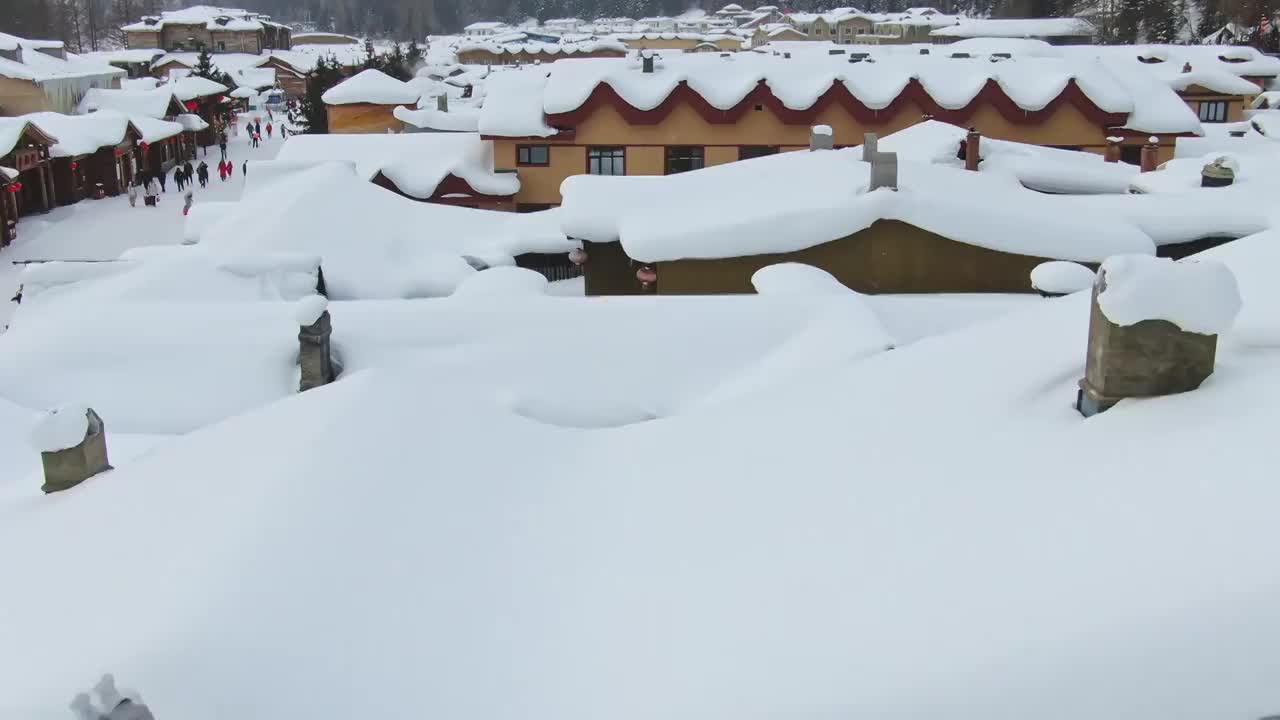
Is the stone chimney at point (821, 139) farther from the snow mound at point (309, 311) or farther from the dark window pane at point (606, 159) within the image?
the snow mound at point (309, 311)

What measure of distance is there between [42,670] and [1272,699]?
5.39 metres

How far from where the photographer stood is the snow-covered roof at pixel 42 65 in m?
48.9

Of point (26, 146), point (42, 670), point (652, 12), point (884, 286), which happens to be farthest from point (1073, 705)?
point (652, 12)

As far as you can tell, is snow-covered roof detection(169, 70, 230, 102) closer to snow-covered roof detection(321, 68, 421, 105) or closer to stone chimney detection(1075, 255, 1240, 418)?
snow-covered roof detection(321, 68, 421, 105)

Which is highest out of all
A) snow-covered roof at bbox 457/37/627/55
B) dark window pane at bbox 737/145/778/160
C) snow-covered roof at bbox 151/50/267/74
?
snow-covered roof at bbox 457/37/627/55

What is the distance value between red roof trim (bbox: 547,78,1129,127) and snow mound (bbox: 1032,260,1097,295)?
19.4 metres

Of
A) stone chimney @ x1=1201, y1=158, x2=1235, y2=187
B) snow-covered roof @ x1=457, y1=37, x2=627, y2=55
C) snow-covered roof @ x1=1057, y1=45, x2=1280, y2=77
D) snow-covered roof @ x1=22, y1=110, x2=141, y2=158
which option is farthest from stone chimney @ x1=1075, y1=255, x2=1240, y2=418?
snow-covered roof @ x1=457, y1=37, x2=627, y2=55

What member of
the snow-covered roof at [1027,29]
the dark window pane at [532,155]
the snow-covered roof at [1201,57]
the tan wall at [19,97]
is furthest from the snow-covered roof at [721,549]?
the snow-covered roof at [1027,29]

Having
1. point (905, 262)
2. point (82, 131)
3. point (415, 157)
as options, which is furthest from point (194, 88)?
point (905, 262)

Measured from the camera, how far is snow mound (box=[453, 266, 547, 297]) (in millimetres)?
16141

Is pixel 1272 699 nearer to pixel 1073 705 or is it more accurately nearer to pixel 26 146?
pixel 1073 705

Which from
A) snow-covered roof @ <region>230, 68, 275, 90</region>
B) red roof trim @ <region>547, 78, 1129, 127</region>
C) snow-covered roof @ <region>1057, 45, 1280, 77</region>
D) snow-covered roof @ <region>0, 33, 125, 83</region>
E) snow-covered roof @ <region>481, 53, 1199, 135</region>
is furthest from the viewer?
snow-covered roof @ <region>230, 68, 275, 90</region>

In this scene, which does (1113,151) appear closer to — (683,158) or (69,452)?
(683,158)

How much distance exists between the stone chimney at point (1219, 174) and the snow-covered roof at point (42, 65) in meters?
46.9
